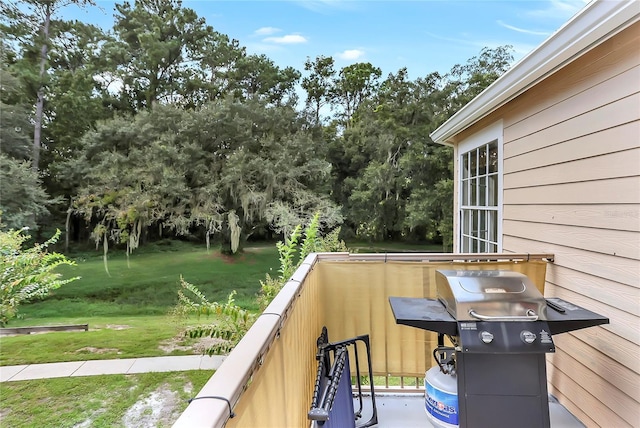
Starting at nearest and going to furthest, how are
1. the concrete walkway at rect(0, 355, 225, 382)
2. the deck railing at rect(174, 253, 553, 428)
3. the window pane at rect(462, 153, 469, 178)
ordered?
the deck railing at rect(174, 253, 553, 428)
the window pane at rect(462, 153, 469, 178)
the concrete walkway at rect(0, 355, 225, 382)

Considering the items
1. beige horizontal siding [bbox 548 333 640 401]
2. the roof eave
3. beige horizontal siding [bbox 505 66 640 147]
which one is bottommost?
beige horizontal siding [bbox 548 333 640 401]

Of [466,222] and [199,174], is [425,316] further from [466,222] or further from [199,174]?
[199,174]

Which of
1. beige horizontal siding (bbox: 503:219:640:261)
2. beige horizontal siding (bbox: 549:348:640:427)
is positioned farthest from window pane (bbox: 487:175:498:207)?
beige horizontal siding (bbox: 549:348:640:427)

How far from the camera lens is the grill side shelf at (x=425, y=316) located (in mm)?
1588

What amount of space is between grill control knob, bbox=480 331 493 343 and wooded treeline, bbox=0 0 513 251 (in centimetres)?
985

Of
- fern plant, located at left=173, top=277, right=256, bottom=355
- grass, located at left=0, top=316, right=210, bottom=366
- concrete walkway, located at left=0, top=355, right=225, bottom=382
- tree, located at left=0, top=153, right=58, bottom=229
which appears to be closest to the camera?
fern plant, located at left=173, top=277, right=256, bottom=355

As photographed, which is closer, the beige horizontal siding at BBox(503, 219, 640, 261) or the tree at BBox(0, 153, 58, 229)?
the beige horizontal siding at BBox(503, 219, 640, 261)

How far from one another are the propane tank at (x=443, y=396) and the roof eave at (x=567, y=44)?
5.34ft

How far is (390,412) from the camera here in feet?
7.39

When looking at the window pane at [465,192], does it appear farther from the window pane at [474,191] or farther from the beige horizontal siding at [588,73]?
the beige horizontal siding at [588,73]

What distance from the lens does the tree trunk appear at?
11641 mm

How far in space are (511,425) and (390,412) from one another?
833 mm

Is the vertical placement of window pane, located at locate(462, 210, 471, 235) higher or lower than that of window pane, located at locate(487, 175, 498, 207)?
lower

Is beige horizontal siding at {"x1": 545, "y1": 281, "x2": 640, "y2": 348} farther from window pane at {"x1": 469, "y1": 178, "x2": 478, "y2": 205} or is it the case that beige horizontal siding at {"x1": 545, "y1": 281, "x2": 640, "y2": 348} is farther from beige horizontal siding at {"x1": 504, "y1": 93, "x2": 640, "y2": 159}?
window pane at {"x1": 469, "y1": 178, "x2": 478, "y2": 205}
